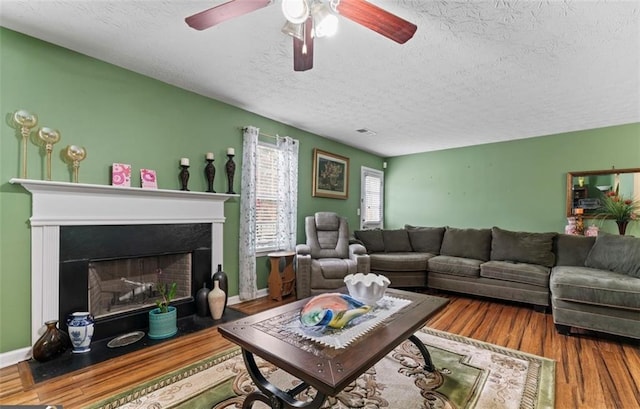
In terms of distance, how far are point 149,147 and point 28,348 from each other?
5.82 feet

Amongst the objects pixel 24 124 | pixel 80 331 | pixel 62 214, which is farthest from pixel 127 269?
pixel 24 124

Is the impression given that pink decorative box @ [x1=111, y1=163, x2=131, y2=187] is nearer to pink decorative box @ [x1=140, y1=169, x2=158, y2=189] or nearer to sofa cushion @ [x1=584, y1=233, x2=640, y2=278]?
pink decorative box @ [x1=140, y1=169, x2=158, y2=189]

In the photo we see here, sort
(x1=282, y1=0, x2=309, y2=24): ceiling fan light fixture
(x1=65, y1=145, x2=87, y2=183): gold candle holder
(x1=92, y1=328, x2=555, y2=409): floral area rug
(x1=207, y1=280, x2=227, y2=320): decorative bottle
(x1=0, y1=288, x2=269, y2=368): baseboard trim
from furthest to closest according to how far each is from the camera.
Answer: (x1=207, y1=280, x2=227, y2=320): decorative bottle
(x1=65, y1=145, x2=87, y2=183): gold candle holder
(x1=0, y1=288, x2=269, y2=368): baseboard trim
(x1=92, y1=328, x2=555, y2=409): floral area rug
(x1=282, y1=0, x2=309, y2=24): ceiling fan light fixture

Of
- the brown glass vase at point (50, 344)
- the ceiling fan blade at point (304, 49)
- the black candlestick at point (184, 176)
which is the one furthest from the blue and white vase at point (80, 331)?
the ceiling fan blade at point (304, 49)

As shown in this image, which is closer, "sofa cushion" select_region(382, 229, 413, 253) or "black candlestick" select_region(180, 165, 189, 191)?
"black candlestick" select_region(180, 165, 189, 191)

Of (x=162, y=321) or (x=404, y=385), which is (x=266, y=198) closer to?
(x=162, y=321)

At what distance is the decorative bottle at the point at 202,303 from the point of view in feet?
9.30

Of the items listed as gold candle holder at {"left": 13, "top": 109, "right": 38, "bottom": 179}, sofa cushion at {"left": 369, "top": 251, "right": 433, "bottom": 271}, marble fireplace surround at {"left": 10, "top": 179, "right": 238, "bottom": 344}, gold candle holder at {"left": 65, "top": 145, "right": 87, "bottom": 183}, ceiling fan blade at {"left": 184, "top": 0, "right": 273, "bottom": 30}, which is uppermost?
ceiling fan blade at {"left": 184, "top": 0, "right": 273, "bottom": 30}

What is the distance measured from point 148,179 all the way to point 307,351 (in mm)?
2244

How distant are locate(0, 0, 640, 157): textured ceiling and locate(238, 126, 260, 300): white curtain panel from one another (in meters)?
0.43

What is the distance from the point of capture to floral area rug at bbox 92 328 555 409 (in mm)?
1625

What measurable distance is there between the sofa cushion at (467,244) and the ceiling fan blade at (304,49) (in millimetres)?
3594

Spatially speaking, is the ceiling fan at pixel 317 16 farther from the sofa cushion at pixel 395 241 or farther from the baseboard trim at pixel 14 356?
the sofa cushion at pixel 395 241

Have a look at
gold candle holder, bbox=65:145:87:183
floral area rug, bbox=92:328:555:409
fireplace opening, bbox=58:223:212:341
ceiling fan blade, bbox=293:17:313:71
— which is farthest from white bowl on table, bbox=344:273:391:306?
gold candle holder, bbox=65:145:87:183
